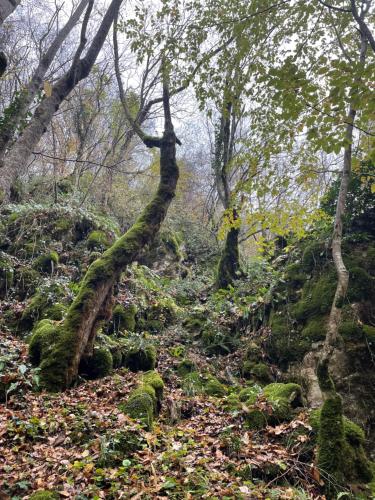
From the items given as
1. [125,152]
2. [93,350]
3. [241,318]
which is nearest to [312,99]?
[93,350]

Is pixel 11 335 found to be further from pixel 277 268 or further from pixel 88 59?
pixel 277 268

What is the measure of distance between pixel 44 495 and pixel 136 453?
108 centimetres

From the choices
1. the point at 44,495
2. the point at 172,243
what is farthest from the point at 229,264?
the point at 44,495

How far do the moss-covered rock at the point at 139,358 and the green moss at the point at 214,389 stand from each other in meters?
1.23

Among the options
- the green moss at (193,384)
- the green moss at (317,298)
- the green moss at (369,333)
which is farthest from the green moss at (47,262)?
the green moss at (369,333)

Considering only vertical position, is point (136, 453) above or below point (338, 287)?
below

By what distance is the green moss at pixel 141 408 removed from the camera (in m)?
4.54

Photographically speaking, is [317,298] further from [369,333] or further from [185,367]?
[185,367]

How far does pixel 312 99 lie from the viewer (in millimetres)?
4090

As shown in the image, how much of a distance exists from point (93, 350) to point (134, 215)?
35.6 feet

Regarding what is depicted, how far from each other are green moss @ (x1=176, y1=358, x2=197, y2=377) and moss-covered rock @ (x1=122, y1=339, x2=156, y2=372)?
2.02 ft

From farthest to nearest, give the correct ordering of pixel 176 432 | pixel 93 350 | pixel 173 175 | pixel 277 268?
1. pixel 277 268
2. pixel 173 175
3. pixel 93 350
4. pixel 176 432

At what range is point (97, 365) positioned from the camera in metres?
6.29

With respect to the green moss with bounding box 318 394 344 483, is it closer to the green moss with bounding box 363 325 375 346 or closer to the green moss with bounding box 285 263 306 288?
the green moss with bounding box 363 325 375 346
